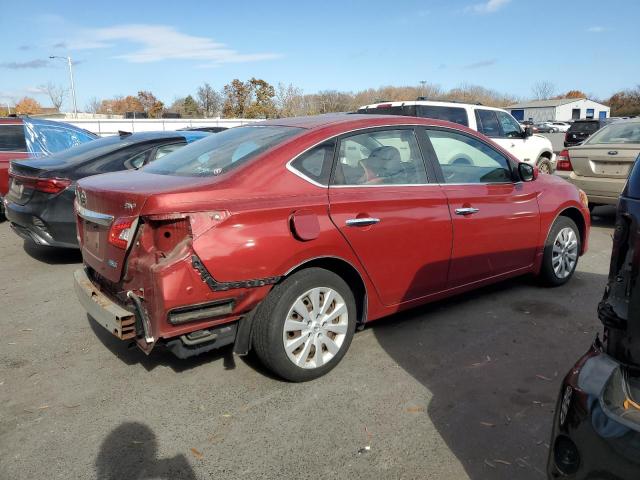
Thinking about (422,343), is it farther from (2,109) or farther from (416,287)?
(2,109)

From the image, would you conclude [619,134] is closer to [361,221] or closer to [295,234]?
[361,221]

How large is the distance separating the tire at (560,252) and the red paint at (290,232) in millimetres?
579

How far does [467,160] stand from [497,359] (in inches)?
69.2

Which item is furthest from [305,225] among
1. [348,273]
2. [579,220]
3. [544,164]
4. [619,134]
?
[544,164]

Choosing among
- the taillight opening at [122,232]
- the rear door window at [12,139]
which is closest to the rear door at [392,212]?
the taillight opening at [122,232]

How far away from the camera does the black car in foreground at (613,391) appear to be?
1.59m

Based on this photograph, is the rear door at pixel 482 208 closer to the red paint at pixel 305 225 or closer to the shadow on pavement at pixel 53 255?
the red paint at pixel 305 225

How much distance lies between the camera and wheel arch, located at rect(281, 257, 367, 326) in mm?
3347

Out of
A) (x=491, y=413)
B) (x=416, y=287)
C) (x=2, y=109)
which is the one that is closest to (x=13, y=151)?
(x=416, y=287)

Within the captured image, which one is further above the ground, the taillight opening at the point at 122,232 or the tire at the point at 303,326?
the taillight opening at the point at 122,232

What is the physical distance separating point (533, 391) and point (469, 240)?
1345 mm

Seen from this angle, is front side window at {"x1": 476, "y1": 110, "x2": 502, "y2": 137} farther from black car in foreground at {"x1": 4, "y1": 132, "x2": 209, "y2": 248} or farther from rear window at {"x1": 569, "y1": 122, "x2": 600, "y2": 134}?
rear window at {"x1": 569, "y1": 122, "x2": 600, "y2": 134}

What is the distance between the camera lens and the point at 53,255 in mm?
6742

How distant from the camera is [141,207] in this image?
2941 millimetres
